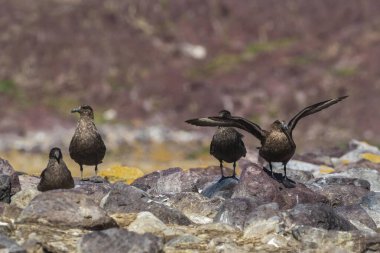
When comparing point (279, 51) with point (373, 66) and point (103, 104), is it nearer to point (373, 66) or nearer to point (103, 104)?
point (373, 66)

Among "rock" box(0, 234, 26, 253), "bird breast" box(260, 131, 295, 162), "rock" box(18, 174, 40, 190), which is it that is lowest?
"rock" box(0, 234, 26, 253)

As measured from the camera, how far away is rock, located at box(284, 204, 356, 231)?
12.1m

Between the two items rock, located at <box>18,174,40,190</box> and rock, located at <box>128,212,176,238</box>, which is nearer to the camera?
rock, located at <box>128,212,176,238</box>

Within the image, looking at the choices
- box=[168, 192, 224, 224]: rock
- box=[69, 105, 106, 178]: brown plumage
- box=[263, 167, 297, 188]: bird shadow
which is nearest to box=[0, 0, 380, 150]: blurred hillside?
box=[263, 167, 297, 188]: bird shadow

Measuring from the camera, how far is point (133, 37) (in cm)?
6138

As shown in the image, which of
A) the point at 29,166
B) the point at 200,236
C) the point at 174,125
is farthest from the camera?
the point at 174,125

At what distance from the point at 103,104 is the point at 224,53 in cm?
1164

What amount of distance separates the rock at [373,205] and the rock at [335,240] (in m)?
2.25

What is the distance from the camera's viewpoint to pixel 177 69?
58.5 meters

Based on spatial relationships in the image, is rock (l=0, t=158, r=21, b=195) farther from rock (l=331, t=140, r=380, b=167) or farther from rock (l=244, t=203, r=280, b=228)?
rock (l=331, t=140, r=380, b=167)

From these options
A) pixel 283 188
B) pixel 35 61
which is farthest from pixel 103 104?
pixel 283 188

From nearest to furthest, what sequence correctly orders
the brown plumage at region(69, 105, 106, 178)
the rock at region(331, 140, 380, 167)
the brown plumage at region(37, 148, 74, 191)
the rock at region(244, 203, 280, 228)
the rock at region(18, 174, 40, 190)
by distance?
the rock at region(244, 203, 280, 228) → the brown plumage at region(37, 148, 74, 191) → the rock at region(18, 174, 40, 190) → the brown plumage at region(69, 105, 106, 178) → the rock at region(331, 140, 380, 167)

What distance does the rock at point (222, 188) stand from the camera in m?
15.3

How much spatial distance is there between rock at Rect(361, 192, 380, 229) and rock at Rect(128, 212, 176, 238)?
411cm
